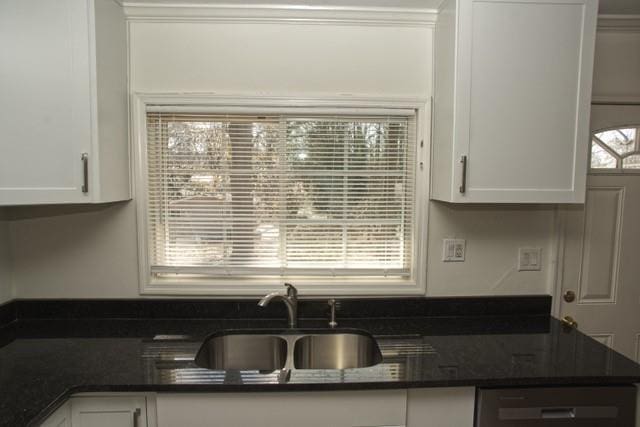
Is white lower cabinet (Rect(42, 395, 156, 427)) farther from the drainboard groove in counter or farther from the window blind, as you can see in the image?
the drainboard groove in counter

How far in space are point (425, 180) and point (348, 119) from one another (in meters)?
0.49

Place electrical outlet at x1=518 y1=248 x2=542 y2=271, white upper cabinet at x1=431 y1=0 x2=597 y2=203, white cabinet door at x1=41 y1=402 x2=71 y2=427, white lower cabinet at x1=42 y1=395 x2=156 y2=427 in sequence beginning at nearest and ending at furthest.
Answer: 1. white cabinet door at x1=41 y1=402 x2=71 y2=427
2. white lower cabinet at x1=42 y1=395 x2=156 y2=427
3. white upper cabinet at x1=431 y1=0 x2=597 y2=203
4. electrical outlet at x1=518 y1=248 x2=542 y2=271

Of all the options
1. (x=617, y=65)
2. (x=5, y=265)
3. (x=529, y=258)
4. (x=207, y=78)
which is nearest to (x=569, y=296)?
(x=529, y=258)

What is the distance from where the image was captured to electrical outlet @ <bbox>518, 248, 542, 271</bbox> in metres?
1.98

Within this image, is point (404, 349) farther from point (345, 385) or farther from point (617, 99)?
point (617, 99)

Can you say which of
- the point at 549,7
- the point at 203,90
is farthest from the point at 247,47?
the point at 549,7

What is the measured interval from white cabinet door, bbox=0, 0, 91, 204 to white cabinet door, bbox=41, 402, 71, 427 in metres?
0.77

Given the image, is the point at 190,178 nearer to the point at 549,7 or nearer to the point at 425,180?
the point at 425,180

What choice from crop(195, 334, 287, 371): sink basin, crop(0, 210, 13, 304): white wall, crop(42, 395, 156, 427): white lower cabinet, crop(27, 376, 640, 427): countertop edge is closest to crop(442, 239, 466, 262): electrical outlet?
crop(27, 376, 640, 427): countertop edge

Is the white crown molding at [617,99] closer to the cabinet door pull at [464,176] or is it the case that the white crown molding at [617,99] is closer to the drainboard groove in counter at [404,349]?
the cabinet door pull at [464,176]

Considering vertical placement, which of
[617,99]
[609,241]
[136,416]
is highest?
[617,99]

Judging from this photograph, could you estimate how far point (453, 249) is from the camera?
195 centimetres

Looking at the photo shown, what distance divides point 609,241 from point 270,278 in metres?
1.80

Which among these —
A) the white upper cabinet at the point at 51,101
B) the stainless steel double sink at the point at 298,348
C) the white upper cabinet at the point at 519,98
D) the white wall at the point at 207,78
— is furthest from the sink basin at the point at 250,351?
the white upper cabinet at the point at 519,98
